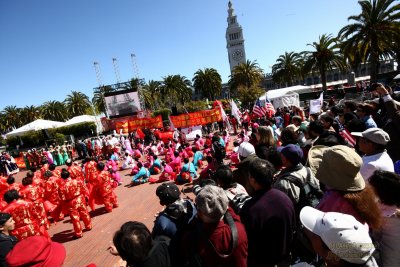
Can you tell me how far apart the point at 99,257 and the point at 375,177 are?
17.4 ft

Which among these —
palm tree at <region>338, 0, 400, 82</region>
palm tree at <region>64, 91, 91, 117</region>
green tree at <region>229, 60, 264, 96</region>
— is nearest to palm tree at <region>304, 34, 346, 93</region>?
palm tree at <region>338, 0, 400, 82</region>

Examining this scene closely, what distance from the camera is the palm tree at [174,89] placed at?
173ft

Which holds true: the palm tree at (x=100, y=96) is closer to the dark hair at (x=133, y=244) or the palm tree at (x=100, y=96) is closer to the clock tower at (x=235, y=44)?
the dark hair at (x=133, y=244)

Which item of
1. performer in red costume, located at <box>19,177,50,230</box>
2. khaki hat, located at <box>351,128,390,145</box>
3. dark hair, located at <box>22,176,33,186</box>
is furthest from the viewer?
dark hair, located at <box>22,176,33,186</box>

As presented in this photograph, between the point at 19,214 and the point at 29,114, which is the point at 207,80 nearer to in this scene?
the point at 29,114

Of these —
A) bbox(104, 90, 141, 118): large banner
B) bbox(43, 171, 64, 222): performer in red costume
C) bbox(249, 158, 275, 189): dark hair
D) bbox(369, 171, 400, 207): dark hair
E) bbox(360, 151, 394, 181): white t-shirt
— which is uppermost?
bbox(104, 90, 141, 118): large banner

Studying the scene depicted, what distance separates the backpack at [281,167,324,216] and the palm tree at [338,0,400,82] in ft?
82.6

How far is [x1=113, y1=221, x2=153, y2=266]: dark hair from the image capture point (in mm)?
2170

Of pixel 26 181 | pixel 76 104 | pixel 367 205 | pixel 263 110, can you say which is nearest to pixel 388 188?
pixel 367 205

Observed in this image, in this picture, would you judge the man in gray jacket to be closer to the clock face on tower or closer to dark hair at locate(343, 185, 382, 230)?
dark hair at locate(343, 185, 382, 230)

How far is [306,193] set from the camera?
124 inches

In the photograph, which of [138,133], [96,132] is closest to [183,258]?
[138,133]

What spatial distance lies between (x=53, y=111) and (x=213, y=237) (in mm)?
66237

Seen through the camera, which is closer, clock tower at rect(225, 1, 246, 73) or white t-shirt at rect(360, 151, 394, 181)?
white t-shirt at rect(360, 151, 394, 181)
